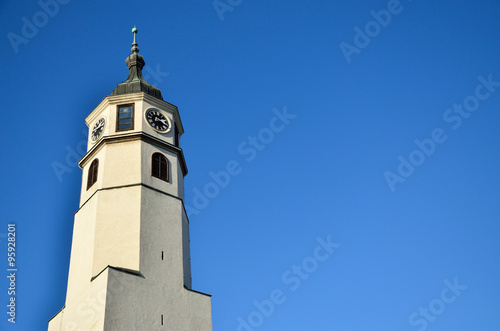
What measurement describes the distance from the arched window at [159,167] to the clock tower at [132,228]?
2.2 inches

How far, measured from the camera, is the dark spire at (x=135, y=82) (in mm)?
36469

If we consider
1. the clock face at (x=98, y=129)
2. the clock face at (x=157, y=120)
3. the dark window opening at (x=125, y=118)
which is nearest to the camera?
the dark window opening at (x=125, y=118)

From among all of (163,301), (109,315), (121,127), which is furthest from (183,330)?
(121,127)

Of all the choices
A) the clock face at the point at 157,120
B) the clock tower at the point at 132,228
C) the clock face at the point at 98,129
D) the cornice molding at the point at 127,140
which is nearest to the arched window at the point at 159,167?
the clock tower at the point at 132,228

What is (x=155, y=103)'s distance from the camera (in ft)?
117

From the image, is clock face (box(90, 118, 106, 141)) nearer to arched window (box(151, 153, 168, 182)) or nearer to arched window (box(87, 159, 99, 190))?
arched window (box(87, 159, 99, 190))

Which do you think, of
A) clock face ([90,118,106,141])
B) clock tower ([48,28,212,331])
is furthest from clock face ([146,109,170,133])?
clock face ([90,118,106,141])

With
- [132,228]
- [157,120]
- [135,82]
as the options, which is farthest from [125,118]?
[132,228]

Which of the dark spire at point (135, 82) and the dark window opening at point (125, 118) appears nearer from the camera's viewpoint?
the dark window opening at point (125, 118)

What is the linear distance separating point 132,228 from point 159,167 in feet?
14.1

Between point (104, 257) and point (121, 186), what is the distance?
3.90 meters

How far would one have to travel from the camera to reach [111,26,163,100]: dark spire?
36469mm

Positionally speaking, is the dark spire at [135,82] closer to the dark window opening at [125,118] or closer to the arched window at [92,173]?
the dark window opening at [125,118]

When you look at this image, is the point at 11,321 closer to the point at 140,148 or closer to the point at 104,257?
the point at 104,257
